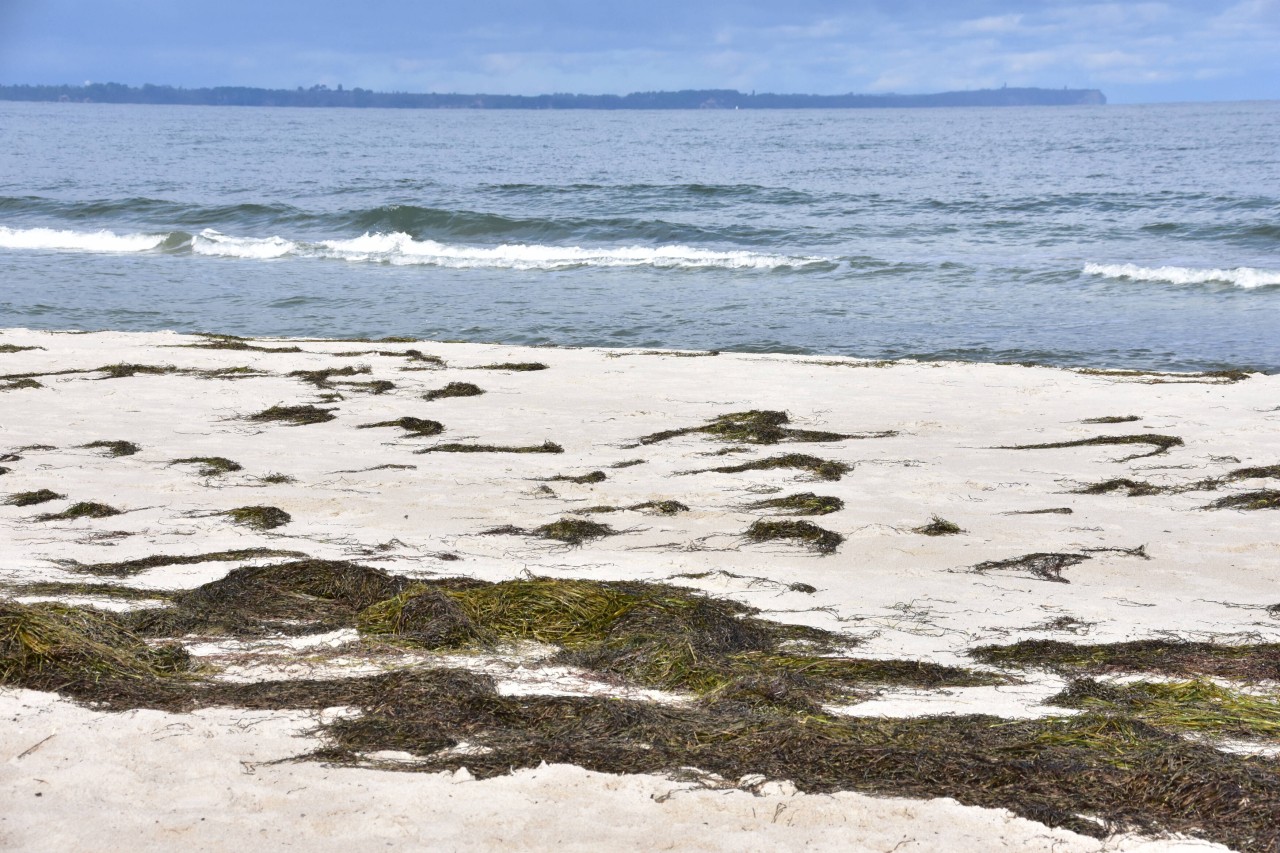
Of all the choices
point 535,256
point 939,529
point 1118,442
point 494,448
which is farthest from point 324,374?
point 535,256

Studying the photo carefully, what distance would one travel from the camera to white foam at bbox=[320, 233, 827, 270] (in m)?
22.4

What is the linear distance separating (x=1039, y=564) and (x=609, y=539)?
7.43 feet

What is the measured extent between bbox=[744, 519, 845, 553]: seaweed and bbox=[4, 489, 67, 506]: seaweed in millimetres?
4124

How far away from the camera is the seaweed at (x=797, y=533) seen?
234 inches

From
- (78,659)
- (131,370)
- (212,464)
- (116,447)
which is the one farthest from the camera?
(131,370)

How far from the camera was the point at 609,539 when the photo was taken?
19.8ft

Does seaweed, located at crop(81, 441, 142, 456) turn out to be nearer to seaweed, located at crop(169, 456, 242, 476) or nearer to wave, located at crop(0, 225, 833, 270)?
seaweed, located at crop(169, 456, 242, 476)

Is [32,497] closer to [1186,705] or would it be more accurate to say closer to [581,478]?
[581,478]

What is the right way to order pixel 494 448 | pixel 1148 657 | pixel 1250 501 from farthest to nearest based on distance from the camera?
pixel 494 448 → pixel 1250 501 → pixel 1148 657

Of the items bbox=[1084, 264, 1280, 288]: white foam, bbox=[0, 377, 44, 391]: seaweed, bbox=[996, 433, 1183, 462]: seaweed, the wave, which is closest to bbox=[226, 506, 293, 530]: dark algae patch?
bbox=[0, 377, 44, 391]: seaweed

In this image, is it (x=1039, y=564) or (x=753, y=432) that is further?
(x=753, y=432)

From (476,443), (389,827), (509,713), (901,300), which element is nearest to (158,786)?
(389,827)

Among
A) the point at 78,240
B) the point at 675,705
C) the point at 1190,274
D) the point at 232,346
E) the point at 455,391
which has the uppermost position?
the point at 78,240

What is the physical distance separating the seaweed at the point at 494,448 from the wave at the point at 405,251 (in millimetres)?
14251
